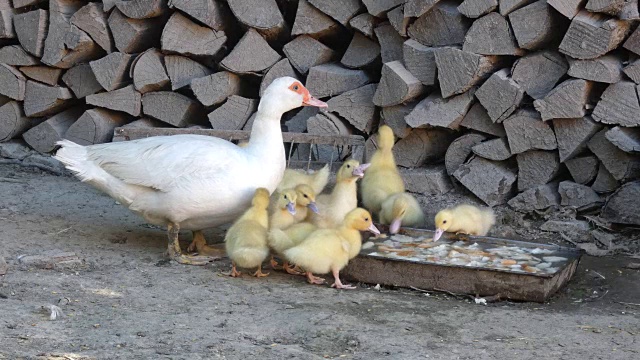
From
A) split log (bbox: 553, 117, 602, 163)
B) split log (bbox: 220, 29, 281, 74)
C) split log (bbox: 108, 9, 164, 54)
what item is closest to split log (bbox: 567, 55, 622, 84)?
split log (bbox: 553, 117, 602, 163)

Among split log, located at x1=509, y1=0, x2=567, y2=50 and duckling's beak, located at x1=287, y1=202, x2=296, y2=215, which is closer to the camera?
duckling's beak, located at x1=287, y1=202, x2=296, y2=215

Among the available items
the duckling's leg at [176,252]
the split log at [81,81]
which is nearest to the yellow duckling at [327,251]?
the duckling's leg at [176,252]

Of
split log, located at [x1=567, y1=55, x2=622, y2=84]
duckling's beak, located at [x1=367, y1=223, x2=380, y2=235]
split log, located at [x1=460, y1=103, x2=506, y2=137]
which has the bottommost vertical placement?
duckling's beak, located at [x1=367, y1=223, x2=380, y2=235]

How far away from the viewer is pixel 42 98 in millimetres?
7148

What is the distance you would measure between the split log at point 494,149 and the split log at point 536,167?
0.09m

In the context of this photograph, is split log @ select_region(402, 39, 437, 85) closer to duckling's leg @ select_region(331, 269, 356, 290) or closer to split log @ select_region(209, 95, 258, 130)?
split log @ select_region(209, 95, 258, 130)

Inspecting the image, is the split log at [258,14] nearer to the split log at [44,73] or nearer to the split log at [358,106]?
the split log at [358,106]

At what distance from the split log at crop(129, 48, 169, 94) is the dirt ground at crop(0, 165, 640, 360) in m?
1.60

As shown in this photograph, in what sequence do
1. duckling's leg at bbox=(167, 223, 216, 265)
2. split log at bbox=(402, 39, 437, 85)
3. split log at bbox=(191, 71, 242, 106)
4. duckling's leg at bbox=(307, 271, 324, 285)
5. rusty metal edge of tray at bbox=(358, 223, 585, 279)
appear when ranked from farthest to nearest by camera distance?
split log at bbox=(191, 71, 242, 106), split log at bbox=(402, 39, 437, 85), duckling's leg at bbox=(167, 223, 216, 265), duckling's leg at bbox=(307, 271, 324, 285), rusty metal edge of tray at bbox=(358, 223, 585, 279)

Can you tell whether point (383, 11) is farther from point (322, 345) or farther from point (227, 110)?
point (322, 345)

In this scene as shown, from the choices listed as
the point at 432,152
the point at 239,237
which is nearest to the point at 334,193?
the point at 239,237

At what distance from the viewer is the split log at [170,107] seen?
6.68 metres

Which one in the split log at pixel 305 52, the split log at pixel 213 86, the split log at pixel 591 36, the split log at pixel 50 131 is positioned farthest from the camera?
the split log at pixel 50 131

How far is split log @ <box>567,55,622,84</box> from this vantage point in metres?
5.31
